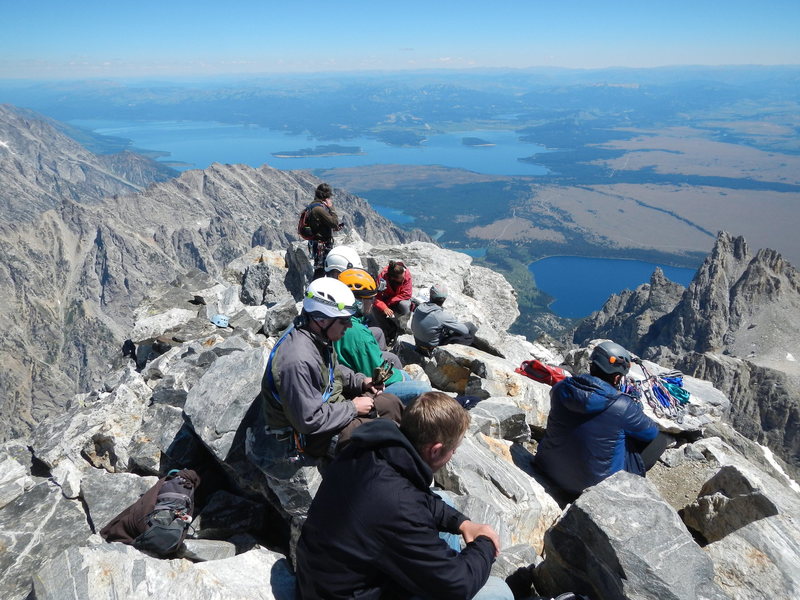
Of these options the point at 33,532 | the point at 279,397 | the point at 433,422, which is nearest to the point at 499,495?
the point at 279,397

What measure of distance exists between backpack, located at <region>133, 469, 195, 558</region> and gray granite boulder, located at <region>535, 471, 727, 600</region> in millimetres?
4830

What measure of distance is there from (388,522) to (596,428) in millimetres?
4658

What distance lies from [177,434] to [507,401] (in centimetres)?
672

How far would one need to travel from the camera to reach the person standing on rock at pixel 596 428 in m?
7.46

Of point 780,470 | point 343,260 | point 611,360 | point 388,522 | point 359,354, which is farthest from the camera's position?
point 343,260

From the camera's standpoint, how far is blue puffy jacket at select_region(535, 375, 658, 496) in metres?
7.46

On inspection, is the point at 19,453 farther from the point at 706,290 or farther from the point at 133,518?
the point at 706,290

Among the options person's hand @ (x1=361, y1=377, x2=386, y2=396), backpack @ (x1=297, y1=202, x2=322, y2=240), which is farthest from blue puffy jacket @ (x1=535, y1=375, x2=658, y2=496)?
backpack @ (x1=297, y1=202, x2=322, y2=240)

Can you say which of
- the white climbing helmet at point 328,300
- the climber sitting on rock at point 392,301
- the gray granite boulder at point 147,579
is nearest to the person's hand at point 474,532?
the gray granite boulder at point 147,579

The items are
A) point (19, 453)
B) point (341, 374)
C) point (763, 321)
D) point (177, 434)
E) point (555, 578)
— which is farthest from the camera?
point (763, 321)

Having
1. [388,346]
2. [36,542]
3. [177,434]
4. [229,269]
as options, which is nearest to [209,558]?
[177,434]

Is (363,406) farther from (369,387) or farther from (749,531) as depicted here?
(749,531)

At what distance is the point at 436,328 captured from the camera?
1310cm

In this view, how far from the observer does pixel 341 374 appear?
7.64m
